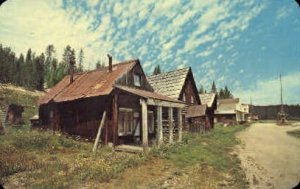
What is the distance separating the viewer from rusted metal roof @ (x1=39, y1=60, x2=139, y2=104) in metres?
18.8

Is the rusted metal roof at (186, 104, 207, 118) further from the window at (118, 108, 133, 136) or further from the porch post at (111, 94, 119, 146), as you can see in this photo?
the porch post at (111, 94, 119, 146)

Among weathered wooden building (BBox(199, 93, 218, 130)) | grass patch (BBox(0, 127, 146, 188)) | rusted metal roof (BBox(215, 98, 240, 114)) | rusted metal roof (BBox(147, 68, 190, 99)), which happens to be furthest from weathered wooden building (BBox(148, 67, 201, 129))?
rusted metal roof (BBox(215, 98, 240, 114))

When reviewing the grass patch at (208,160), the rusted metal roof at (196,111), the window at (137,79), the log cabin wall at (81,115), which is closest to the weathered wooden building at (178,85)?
the rusted metal roof at (196,111)

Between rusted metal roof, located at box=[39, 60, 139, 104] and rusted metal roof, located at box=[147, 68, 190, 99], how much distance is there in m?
7.45

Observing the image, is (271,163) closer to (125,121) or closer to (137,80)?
(125,121)

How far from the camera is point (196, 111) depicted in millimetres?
29922

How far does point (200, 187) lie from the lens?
36.9ft

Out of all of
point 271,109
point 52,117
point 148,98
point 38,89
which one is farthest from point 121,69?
point 38,89

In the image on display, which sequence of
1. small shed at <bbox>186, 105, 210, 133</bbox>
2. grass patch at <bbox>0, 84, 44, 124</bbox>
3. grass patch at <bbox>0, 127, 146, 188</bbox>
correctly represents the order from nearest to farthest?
grass patch at <bbox>0, 127, 146, 188</bbox>, small shed at <bbox>186, 105, 210, 133</bbox>, grass patch at <bbox>0, 84, 44, 124</bbox>

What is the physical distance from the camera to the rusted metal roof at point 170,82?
2775 centimetres

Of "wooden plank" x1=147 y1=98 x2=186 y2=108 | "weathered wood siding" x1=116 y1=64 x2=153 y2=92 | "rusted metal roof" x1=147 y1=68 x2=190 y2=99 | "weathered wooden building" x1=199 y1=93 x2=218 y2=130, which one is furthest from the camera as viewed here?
"weathered wooden building" x1=199 y1=93 x2=218 y2=130

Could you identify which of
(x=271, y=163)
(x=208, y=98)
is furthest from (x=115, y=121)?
(x=208, y=98)

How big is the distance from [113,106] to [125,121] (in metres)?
1.87

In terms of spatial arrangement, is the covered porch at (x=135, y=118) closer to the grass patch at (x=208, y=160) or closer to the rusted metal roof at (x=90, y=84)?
the rusted metal roof at (x=90, y=84)
